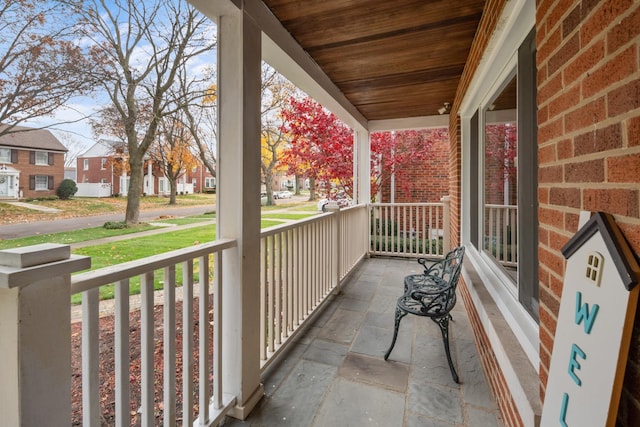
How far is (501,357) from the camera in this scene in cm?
154

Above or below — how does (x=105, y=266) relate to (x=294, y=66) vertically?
below

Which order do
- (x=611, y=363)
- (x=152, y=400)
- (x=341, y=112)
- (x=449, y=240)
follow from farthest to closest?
1. (x=449, y=240)
2. (x=341, y=112)
3. (x=152, y=400)
4. (x=611, y=363)

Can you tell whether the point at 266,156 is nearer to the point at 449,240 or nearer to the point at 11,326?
the point at 11,326

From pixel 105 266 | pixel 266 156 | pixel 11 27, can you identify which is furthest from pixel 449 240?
pixel 11 27

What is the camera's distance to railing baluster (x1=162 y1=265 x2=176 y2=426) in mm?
1344

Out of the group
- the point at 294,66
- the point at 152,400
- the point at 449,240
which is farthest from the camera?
the point at 449,240

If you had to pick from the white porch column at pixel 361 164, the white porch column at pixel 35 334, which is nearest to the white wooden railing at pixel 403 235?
the white porch column at pixel 361 164

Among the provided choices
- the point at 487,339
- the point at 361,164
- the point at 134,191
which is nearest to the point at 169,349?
the point at 134,191

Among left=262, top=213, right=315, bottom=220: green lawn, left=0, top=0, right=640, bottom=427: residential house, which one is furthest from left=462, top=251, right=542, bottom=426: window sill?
left=262, top=213, right=315, bottom=220: green lawn

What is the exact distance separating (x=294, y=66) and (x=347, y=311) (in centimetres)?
237

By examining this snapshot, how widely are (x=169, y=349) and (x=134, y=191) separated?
703 mm

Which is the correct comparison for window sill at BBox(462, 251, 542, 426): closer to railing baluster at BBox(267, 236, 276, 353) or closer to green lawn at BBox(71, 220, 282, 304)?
railing baluster at BBox(267, 236, 276, 353)

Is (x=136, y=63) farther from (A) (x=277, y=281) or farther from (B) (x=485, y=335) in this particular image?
(B) (x=485, y=335)

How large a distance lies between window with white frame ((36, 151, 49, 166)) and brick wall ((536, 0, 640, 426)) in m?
1.55
